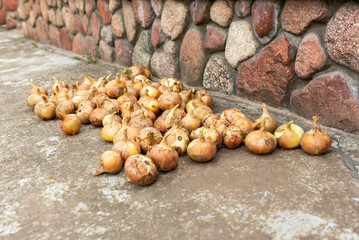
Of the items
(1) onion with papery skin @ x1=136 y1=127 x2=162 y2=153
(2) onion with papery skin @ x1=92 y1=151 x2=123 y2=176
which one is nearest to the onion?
(1) onion with papery skin @ x1=136 y1=127 x2=162 y2=153

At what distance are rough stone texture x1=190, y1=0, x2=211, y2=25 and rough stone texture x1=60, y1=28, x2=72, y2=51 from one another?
104 inches

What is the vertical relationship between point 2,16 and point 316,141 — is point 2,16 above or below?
below

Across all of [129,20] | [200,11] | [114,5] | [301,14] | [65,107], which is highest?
[301,14]

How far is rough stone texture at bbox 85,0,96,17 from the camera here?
404cm

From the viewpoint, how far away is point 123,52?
371cm

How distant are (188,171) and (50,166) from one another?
74 centimetres

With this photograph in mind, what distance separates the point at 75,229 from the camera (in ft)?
4.50

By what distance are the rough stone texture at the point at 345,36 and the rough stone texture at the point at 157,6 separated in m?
1.56

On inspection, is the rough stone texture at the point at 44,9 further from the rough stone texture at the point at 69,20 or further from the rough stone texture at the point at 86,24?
the rough stone texture at the point at 86,24

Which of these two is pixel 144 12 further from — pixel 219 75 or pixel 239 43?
pixel 239 43

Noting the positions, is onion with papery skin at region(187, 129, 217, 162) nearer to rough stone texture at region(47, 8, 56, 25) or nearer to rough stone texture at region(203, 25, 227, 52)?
rough stone texture at region(203, 25, 227, 52)

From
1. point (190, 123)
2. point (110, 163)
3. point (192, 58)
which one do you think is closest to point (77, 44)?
point (192, 58)

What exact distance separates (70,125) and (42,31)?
3.90m

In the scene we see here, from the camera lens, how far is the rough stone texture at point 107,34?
384cm
